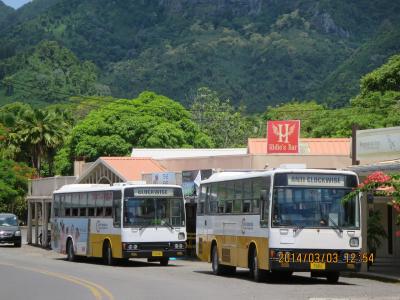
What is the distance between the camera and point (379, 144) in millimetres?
33781

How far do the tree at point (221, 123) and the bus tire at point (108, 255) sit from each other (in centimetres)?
7400

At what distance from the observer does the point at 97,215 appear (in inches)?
1447

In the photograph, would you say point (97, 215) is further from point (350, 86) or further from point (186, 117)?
point (350, 86)

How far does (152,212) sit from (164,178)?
37.9 ft

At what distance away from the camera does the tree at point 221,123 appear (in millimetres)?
112812

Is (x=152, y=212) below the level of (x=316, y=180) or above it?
below

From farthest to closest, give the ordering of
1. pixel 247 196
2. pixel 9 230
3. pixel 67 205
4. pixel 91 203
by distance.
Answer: pixel 9 230 < pixel 67 205 < pixel 91 203 < pixel 247 196

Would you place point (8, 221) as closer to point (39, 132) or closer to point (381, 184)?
point (39, 132)

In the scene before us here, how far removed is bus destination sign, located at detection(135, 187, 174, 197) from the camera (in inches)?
1336

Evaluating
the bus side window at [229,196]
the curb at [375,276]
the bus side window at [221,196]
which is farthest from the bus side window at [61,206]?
the curb at [375,276]

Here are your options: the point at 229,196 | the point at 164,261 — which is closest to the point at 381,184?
the point at 229,196

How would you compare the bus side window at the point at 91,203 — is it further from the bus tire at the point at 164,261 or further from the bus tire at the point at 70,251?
the bus tire at the point at 164,261

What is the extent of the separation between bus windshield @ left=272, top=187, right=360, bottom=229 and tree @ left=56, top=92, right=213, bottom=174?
5962cm

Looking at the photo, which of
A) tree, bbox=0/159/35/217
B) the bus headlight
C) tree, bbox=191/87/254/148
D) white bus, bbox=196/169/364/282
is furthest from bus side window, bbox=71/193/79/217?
tree, bbox=191/87/254/148
